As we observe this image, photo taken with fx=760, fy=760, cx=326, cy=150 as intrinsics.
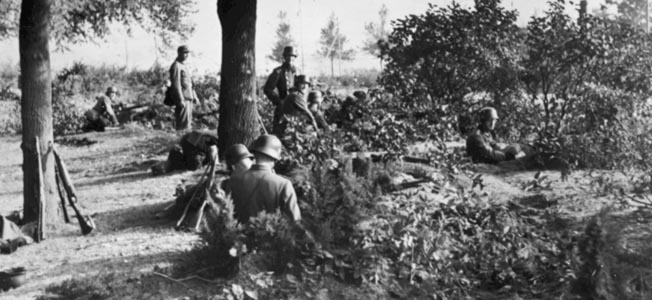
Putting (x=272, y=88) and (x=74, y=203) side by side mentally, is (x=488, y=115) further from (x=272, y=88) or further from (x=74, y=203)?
(x=74, y=203)

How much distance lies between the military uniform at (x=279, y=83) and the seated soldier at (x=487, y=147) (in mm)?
3401

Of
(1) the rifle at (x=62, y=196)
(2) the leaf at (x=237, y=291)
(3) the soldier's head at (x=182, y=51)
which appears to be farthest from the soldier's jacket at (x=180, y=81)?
(2) the leaf at (x=237, y=291)

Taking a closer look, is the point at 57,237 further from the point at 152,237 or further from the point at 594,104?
the point at 594,104

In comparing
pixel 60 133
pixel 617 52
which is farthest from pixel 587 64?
pixel 60 133

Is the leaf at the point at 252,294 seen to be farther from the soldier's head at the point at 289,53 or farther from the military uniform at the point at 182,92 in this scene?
the military uniform at the point at 182,92

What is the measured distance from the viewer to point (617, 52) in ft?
38.2

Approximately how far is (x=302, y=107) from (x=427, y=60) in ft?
9.07

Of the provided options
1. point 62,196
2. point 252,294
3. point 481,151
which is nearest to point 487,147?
point 481,151

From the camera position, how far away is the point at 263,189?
243 inches

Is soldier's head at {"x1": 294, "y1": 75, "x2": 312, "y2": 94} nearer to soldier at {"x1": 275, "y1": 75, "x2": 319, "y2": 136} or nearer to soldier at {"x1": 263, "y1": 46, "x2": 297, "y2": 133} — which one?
soldier at {"x1": 275, "y1": 75, "x2": 319, "y2": 136}

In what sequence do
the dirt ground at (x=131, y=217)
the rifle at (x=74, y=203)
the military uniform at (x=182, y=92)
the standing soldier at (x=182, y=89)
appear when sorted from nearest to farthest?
the dirt ground at (x=131, y=217) → the rifle at (x=74, y=203) → the standing soldier at (x=182, y=89) → the military uniform at (x=182, y=92)

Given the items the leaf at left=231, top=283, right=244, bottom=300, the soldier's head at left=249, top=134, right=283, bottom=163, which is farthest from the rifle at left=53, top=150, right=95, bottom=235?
the leaf at left=231, top=283, right=244, bottom=300

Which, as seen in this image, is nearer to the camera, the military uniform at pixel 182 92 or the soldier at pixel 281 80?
the soldier at pixel 281 80

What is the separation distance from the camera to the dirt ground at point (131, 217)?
23.6ft
